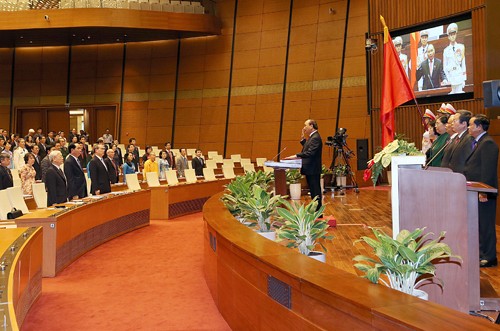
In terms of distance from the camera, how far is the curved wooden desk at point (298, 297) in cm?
168

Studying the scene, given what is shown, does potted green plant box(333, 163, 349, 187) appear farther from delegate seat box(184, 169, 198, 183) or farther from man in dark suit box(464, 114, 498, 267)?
man in dark suit box(464, 114, 498, 267)

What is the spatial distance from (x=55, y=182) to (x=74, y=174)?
0.60 metres

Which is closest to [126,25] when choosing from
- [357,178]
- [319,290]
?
[357,178]

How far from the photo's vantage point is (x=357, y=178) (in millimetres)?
12547

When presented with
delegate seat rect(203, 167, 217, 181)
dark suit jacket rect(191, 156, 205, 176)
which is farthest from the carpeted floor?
dark suit jacket rect(191, 156, 205, 176)

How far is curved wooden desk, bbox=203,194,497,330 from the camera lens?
168 centimetres

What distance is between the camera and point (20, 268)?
3.65 metres

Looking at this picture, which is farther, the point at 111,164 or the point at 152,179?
the point at 152,179

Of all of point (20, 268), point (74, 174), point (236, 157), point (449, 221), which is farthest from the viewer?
point (236, 157)

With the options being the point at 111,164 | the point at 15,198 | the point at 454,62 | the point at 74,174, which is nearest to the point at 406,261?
the point at 15,198

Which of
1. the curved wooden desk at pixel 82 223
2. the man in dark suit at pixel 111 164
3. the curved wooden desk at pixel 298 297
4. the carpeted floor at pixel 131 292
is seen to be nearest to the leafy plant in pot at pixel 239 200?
the curved wooden desk at pixel 298 297

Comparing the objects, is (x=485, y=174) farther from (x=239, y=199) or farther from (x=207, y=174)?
(x=207, y=174)

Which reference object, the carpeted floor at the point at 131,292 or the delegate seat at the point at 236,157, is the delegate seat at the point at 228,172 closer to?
the delegate seat at the point at 236,157

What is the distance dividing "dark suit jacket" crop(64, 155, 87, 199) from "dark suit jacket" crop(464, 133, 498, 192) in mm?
4861
